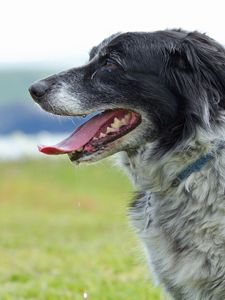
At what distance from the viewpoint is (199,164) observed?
418 cm

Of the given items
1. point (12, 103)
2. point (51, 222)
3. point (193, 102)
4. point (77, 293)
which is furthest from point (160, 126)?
point (12, 103)

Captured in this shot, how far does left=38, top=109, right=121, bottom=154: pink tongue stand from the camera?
4.29 meters

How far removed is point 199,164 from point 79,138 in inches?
29.9

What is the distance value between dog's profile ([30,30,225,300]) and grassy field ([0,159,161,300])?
1.78 ft

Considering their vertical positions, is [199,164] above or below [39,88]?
below

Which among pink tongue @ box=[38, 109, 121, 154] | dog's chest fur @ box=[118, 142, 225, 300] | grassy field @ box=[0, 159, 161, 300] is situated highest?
pink tongue @ box=[38, 109, 121, 154]

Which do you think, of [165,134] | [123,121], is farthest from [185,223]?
[123,121]

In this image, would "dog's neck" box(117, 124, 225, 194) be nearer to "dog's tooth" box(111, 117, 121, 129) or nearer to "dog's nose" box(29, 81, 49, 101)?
"dog's tooth" box(111, 117, 121, 129)

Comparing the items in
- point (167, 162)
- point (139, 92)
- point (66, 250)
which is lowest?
point (66, 250)

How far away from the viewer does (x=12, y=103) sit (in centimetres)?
3631

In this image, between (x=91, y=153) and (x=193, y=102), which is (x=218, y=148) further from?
(x=91, y=153)

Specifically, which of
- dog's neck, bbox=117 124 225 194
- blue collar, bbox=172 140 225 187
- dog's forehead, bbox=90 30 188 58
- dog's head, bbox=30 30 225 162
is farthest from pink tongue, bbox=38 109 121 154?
blue collar, bbox=172 140 225 187

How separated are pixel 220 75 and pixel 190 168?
0.59 m

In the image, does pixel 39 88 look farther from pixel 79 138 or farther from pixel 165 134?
pixel 165 134
